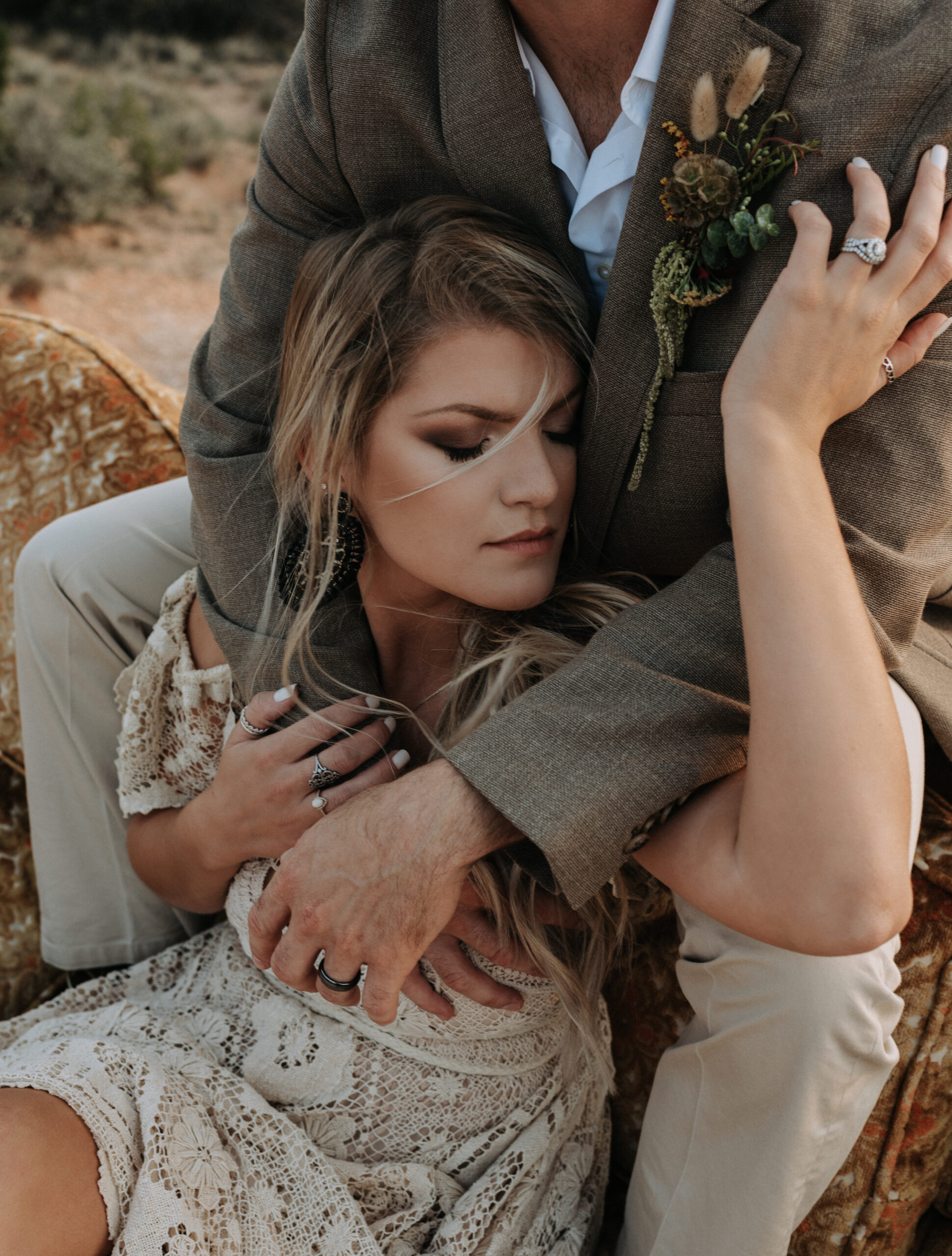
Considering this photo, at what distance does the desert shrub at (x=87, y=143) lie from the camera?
789cm

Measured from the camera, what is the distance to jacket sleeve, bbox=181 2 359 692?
1726mm

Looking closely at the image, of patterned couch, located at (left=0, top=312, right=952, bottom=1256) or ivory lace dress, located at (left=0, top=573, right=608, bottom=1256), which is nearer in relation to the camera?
ivory lace dress, located at (left=0, top=573, right=608, bottom=1256)

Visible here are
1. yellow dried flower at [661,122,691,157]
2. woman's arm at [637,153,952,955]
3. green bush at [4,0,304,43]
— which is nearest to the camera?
woman's arm at [637,153,952,955]

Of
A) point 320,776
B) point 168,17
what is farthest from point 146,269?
point 320,776

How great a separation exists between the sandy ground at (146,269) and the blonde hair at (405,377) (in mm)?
5075

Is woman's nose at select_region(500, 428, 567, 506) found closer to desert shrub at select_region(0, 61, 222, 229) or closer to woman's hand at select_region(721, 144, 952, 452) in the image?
woman's hand at select_region(721, 144, 952, 452)

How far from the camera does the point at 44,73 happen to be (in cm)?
929

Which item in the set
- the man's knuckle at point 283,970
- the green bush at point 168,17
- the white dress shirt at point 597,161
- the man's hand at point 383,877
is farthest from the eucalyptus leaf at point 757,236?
the green bush at point 168,17

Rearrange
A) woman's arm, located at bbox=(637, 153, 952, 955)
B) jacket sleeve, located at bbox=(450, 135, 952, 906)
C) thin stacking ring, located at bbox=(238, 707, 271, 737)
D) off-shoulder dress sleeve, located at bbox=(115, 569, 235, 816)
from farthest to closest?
off-shoulder dress sleeve, located at bbox=(115, 569, 235, 816), thin stacking ring, located at bbox=(238, 707, 271, 737), jacket sleeve, located at bbox=(450, 135, 952, 906), woman's arm, located at bbox=(637, 153, 952, 955)

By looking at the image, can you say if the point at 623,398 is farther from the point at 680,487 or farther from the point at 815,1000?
the point at 815,1000

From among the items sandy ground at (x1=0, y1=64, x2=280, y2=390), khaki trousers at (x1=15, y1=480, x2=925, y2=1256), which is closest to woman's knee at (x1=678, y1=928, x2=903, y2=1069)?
khaki trousers at (x1=15, y1=480, x2=925, y2=1256)

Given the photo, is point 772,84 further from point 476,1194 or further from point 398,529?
point 476,1194

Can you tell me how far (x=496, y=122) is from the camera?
1548 mm

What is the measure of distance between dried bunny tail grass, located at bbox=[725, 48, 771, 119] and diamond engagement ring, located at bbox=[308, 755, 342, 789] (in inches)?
42.1
